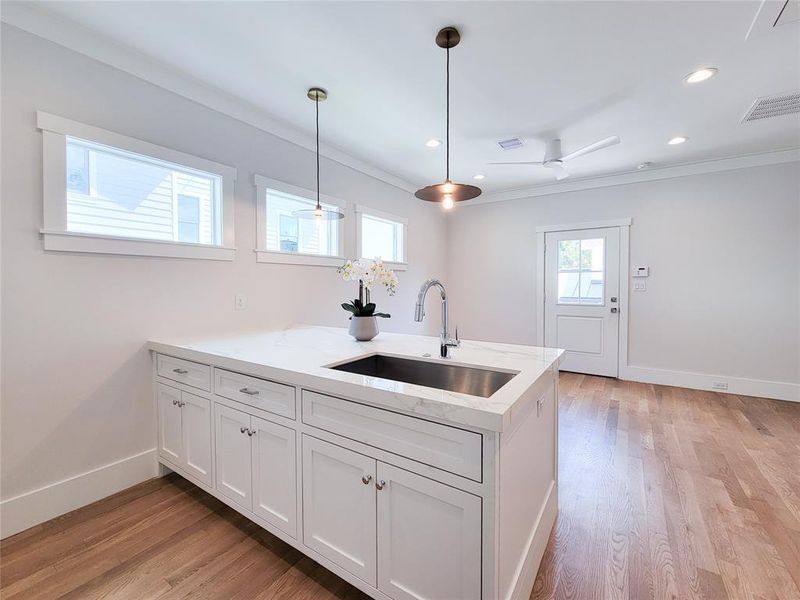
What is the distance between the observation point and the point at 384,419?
123 cm

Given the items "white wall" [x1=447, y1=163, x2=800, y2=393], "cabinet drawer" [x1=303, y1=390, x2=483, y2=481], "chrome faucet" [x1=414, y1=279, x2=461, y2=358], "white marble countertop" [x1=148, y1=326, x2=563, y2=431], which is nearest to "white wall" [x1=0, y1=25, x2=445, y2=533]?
"white marble countertop" [x1=148, y1=326, x2=563, y2=431]

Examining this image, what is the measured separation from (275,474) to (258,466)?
0.13 metres

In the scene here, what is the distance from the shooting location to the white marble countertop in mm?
1068

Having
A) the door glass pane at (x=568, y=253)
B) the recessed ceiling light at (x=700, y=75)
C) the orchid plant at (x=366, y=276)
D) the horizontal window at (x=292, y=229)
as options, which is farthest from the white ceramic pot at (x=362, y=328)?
the door glass pane at (x=568, y=253)

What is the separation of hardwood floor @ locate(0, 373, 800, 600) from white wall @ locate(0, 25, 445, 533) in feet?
1.27

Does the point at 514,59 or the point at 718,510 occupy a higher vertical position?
the point at 514,59

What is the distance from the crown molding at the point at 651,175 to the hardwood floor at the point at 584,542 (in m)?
2.96

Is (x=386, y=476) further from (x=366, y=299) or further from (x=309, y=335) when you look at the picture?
(x=309, y=335)

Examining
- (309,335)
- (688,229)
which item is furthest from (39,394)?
(688,229)

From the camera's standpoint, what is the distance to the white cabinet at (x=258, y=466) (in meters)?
1.53

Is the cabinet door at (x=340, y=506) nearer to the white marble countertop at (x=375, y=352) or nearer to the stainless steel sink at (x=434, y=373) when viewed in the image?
the white marble countertop at (x=375, y=352)

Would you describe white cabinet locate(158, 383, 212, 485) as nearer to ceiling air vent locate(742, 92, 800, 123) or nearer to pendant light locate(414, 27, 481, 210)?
pendant light locate(414, 27, 481, 210)

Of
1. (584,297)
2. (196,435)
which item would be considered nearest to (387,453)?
(196,435)

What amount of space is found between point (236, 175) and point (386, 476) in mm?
2504
